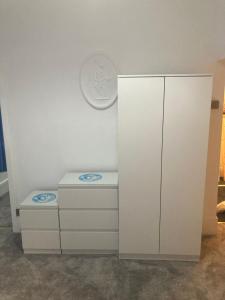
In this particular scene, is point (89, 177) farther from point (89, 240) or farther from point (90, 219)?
point (89, 240)

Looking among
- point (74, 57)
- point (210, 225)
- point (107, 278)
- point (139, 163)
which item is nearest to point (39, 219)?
point (107, 278)

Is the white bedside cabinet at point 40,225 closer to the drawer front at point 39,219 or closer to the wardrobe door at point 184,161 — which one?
the drawer front at point 39,219

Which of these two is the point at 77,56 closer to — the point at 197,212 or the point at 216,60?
the point at 216,60

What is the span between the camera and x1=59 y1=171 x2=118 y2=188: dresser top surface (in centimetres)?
233

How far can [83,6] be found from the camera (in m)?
2.40

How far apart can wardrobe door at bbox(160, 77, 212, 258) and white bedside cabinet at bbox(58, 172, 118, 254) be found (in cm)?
48

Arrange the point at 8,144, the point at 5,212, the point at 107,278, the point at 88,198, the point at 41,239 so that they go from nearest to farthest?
the point at 107,278
the point at 88,198
the point at 41,239
the point at 8,144
the point at 5,212

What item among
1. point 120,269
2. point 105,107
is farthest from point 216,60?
point 120,269

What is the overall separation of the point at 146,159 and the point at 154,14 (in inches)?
55.3

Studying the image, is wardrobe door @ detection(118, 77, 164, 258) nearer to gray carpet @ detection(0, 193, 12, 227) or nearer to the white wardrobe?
the white wardrobe

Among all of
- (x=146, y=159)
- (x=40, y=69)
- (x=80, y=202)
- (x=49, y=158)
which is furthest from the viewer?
(x=49, y=158)

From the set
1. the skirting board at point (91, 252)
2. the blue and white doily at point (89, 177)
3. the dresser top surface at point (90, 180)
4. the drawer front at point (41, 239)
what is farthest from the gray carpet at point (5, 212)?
the blue and white doily at point (89, 177)

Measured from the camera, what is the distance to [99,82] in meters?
2.56

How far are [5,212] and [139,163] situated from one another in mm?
2266
